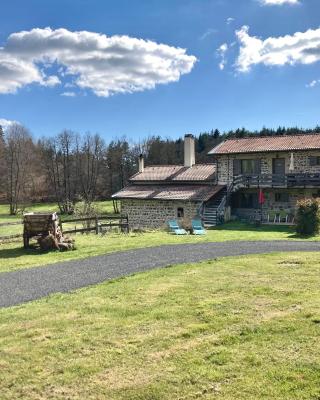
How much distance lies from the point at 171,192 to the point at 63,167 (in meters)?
35.7

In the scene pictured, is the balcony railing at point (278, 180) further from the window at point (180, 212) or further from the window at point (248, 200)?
the window at point (180, 212)

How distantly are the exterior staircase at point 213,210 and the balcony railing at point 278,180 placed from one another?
129cm

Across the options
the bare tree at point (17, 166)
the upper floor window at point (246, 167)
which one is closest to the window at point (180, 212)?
the upper floor window at point (246, 167)

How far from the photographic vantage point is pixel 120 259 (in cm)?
1385

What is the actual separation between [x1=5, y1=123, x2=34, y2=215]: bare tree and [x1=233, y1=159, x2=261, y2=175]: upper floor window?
34.9 meters

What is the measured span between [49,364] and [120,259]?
8116mm

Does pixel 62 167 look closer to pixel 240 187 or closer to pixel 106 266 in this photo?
pixel 240 187

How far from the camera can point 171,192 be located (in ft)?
111

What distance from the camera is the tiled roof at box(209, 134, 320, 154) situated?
3149 cm

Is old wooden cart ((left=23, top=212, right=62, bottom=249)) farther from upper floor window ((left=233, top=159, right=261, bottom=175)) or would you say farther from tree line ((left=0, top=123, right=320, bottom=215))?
tree line ((left=0, top=123, right=320, bottom=215))

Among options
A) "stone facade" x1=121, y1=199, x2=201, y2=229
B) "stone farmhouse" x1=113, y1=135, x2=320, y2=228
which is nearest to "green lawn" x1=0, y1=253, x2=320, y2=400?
"stone farmhouse" x1=113, y1=135, x2=320, y2=228

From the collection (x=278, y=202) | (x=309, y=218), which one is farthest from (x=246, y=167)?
(x=309, y=218)

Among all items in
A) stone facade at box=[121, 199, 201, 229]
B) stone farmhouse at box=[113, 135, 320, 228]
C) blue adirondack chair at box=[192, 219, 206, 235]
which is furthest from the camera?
stone facade at box=[121, 199, 201, 229]

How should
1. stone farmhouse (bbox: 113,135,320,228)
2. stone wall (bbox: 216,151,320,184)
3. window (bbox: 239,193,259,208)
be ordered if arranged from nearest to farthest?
stone farmhouse (bbox: 113,135,320,228)
stone wall (bbox: 216,151,320,184)
window (bbox: 239,193,259,208)
